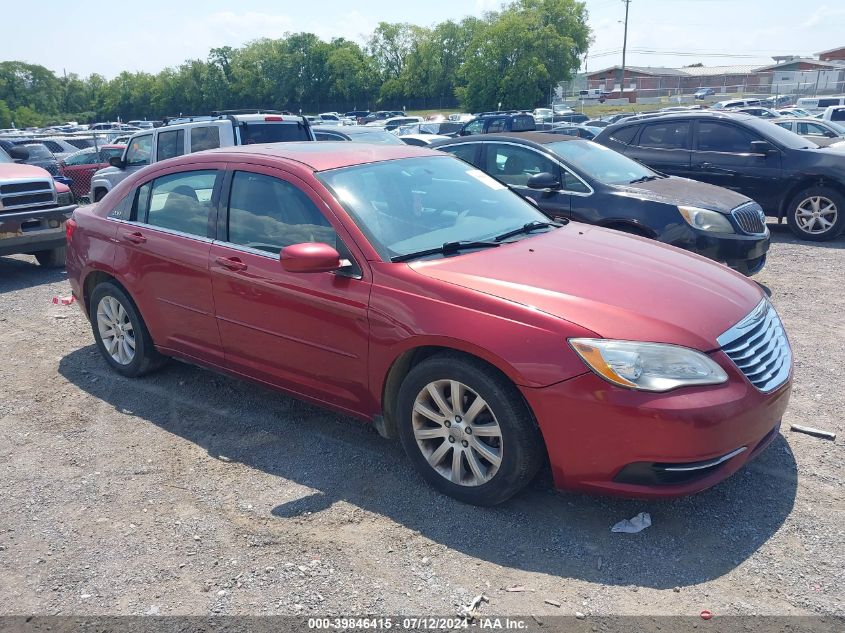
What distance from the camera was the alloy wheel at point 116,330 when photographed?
5277 millimetres

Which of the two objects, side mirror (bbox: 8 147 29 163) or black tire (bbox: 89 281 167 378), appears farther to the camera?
side mirror (bbox: 8 147 29 163)

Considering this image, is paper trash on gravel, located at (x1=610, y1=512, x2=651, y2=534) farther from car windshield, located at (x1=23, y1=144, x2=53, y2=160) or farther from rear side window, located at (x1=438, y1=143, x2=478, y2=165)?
car windshield, located at (x1=23, y1=144, x2=53, y2=160)

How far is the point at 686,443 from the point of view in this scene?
299cm

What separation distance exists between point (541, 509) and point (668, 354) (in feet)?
3.30

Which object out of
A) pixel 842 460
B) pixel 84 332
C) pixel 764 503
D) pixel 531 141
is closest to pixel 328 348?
pixel 764 503

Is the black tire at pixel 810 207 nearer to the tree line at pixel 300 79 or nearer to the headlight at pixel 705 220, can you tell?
the headlight at pixel 705 220

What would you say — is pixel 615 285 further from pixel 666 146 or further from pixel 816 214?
pixel 666 146

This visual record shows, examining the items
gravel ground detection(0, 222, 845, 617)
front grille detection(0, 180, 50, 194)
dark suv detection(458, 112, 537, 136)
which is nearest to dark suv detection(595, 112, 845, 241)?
gravel ground detection(0, 222, 845, 617)

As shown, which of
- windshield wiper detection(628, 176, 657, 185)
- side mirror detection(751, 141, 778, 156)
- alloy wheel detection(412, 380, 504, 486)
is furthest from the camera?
side mirror detection(751, 141, 778, 156)

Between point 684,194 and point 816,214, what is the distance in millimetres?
3449

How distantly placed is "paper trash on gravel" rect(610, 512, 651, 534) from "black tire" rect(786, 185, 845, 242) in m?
7.83

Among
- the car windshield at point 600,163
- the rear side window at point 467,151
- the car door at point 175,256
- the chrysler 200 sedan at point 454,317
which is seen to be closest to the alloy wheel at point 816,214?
the car windshield at point 600,163

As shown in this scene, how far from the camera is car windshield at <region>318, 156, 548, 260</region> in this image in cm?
390

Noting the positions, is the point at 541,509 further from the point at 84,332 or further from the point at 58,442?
the point at 84,332
